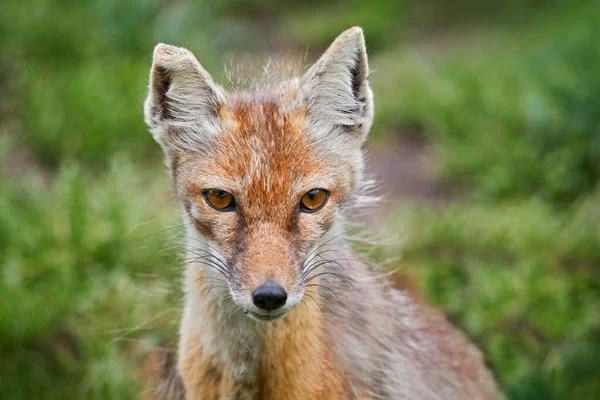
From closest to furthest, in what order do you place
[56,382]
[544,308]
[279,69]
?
1. [279,69]
2. [56,382]
3. [544,308]

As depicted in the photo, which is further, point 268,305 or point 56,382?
point 56,382

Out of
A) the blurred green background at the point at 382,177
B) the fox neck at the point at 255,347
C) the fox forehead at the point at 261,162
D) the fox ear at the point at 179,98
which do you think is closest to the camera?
the fox forehead at the point at 261,162

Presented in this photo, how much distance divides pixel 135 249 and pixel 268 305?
144 inches

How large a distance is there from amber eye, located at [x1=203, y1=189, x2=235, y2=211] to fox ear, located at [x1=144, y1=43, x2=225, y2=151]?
390mm

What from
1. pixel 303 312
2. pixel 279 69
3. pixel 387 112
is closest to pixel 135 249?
pixel 279 69

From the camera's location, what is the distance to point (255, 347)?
4.30 m

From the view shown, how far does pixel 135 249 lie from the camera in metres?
7.11

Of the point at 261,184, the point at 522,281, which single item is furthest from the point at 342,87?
the point at 522,281

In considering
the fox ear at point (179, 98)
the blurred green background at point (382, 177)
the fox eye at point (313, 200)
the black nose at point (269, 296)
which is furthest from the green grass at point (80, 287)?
the black nose at point (269, 296)

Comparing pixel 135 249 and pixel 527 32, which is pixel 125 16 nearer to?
pixel 135 249

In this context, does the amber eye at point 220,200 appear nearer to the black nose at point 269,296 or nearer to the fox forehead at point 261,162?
the fox forehead at point 261,162

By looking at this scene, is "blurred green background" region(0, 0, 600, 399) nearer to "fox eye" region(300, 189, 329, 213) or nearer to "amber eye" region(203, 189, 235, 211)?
"amber eye" region(203, 189, 235, 211)

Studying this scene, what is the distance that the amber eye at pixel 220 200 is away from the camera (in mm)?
3973

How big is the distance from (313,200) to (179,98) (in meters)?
0.91
